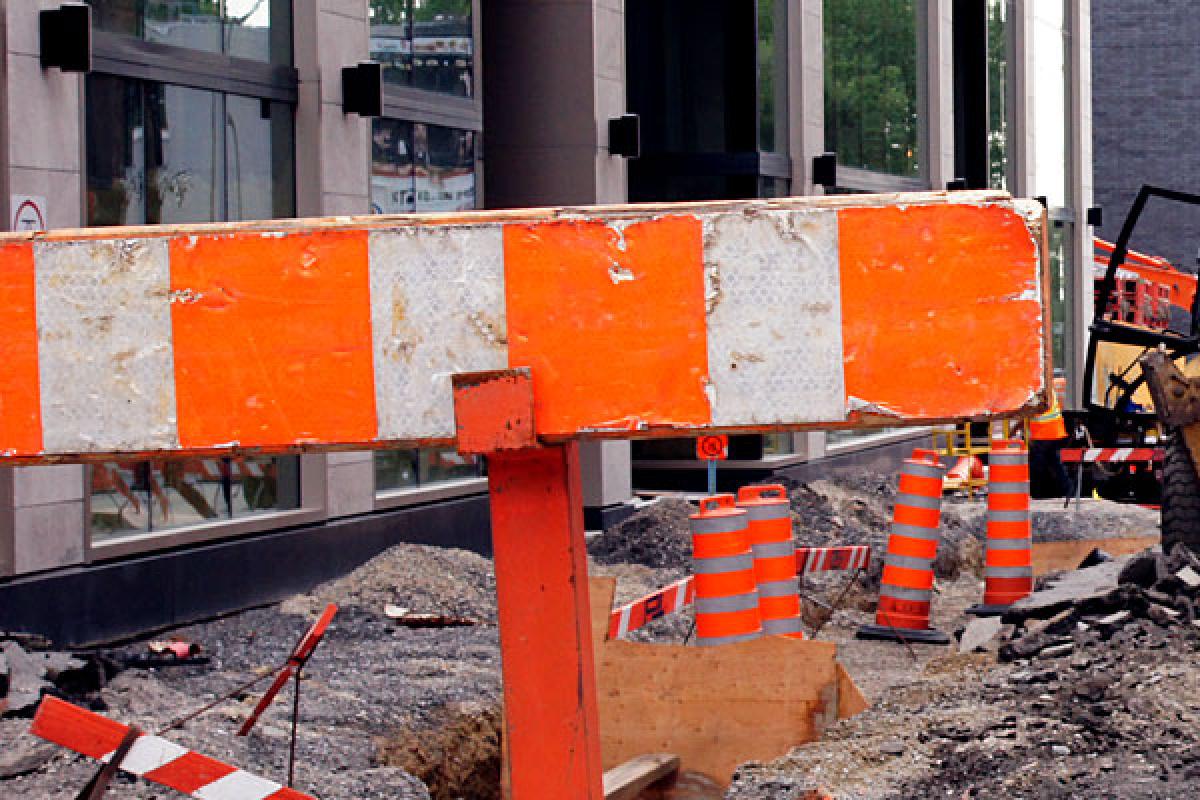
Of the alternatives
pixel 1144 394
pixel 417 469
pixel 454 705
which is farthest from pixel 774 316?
pixel 1144 394

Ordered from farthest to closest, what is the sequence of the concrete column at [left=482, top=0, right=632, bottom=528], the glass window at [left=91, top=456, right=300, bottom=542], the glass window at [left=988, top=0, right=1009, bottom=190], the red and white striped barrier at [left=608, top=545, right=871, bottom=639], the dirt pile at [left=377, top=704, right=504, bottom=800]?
the glass window at [left=988, top=0, right=1009, bottom=190] → the concrete column at [left=482, top=0, right=632, bottom=528] → the glass window at [left=91, top=456, right=300, bottom=542] → the dirt pile at [left=377, top=704, right=504, bottom=800] → the red and white striped barrier at [left=608, top=545, right=871, bottom=639]

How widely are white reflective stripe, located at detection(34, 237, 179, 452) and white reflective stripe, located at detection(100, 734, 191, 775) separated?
1.60 m

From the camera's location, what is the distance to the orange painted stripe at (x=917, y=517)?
1232cm

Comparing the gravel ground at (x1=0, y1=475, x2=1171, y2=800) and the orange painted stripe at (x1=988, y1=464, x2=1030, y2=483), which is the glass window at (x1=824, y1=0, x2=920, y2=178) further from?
the orange painted stripe at (x1=988, y1=464, x2=1030, y2=483)

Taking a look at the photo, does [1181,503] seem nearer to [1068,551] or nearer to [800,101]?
[1068,551]

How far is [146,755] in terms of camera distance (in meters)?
5.03

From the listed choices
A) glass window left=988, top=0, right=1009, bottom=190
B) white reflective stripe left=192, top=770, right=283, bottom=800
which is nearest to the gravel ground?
white reflective stripe left=192, top=770, right=283, bottom=800

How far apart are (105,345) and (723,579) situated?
6.26 meters

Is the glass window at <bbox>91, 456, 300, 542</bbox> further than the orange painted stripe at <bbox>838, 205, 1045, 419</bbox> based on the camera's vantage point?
Yes

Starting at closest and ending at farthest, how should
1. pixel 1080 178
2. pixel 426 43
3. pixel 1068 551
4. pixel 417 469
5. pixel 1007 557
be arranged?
pixel 1007 557 → pixel 1068 551 → pixel 417 469 → pixel 426 43 → pixel 1080 178

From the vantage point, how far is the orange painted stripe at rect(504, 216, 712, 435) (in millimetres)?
3486

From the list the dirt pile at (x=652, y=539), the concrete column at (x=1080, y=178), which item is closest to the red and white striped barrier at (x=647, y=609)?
the dirt pile at (x=652, y=539)

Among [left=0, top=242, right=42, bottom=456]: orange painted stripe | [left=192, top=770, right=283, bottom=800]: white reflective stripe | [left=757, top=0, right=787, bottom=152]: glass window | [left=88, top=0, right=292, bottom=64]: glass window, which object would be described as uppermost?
[left=757, top=0, right=787, bottom=152]: glass window

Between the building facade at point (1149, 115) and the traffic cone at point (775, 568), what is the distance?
148ft
